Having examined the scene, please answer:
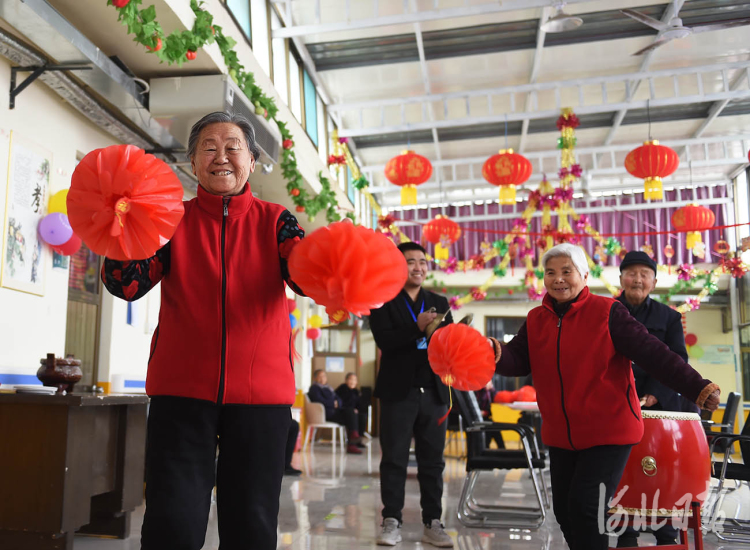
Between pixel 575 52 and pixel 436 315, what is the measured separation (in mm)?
6372

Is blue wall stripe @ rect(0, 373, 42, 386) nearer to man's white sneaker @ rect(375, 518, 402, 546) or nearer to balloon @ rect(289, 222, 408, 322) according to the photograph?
man's white sneaker @ rect(375, 518, 402, 546)

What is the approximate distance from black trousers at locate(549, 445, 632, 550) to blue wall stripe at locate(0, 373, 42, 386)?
3.24 meters

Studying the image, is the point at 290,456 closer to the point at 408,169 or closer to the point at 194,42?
the point at 408,169

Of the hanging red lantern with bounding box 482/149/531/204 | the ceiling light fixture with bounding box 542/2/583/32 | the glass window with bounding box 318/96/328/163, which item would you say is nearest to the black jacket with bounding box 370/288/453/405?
the ceiling light fixture with bounding box 542/2/583/32

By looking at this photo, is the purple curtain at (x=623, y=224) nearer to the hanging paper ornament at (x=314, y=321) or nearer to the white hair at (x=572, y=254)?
the hanging paper ornament at (x=314, y=321)

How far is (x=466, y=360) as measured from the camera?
2.50m

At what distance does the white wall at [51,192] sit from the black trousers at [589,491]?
3283 mm

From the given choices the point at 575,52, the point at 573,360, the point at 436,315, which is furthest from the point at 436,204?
the point at 573,360

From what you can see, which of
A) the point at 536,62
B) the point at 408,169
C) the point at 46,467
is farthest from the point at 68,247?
the point at 536,62

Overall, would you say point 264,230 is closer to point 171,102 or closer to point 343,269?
point 343,269

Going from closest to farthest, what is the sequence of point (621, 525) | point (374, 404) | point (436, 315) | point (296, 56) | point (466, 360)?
point (466, 360) → point (621, 525) → point (436, 315) → point (296, 56) → point (374, 404)

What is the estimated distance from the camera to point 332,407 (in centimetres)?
1020

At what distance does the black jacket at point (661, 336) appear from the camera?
3270 mm

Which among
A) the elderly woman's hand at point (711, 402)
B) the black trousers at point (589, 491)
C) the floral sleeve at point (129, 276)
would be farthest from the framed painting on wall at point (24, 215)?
the elderly woman's hand at point (711, 402)
